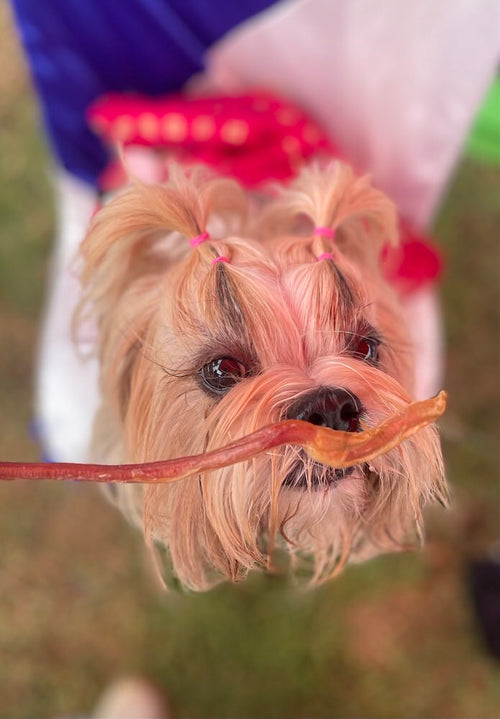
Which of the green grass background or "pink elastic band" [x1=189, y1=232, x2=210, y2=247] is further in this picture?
the green grass background

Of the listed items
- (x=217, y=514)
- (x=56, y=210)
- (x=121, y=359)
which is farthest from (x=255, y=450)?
(x=56, y=210)

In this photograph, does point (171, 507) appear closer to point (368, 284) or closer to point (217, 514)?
point (217, 514)

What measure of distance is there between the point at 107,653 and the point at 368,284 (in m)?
1.43

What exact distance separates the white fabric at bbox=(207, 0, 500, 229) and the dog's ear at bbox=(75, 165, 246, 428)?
2.02ft

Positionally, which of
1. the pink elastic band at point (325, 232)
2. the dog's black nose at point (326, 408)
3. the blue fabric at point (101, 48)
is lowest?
the dog's black nose at point (326, 408)

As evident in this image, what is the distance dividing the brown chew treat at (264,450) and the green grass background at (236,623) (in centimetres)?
116

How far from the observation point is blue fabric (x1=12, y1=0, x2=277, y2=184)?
4.53 feet

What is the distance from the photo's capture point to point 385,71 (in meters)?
1.37

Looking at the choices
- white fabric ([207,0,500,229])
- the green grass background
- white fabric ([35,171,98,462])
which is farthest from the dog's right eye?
the green grass background

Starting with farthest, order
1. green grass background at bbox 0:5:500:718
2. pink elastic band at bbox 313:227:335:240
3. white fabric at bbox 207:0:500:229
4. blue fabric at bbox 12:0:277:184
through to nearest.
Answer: green grass background at bbox 0:5:500:718
blue fabric at bbox 12:0:277:184
white fabric at bbox 207:0:500:229
pink elastic band at bbox 313:227:335:240

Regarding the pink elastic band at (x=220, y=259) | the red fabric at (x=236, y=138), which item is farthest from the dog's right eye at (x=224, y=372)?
the red fabric at (x=236, y=138)

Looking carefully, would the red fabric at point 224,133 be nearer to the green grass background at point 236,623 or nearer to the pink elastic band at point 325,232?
the pink elastic band at point 325,232

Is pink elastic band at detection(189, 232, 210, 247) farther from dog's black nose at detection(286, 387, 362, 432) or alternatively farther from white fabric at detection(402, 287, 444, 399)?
white fabric at detection(402, 287, 444, 399)

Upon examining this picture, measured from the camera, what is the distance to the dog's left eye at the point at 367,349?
816mm
